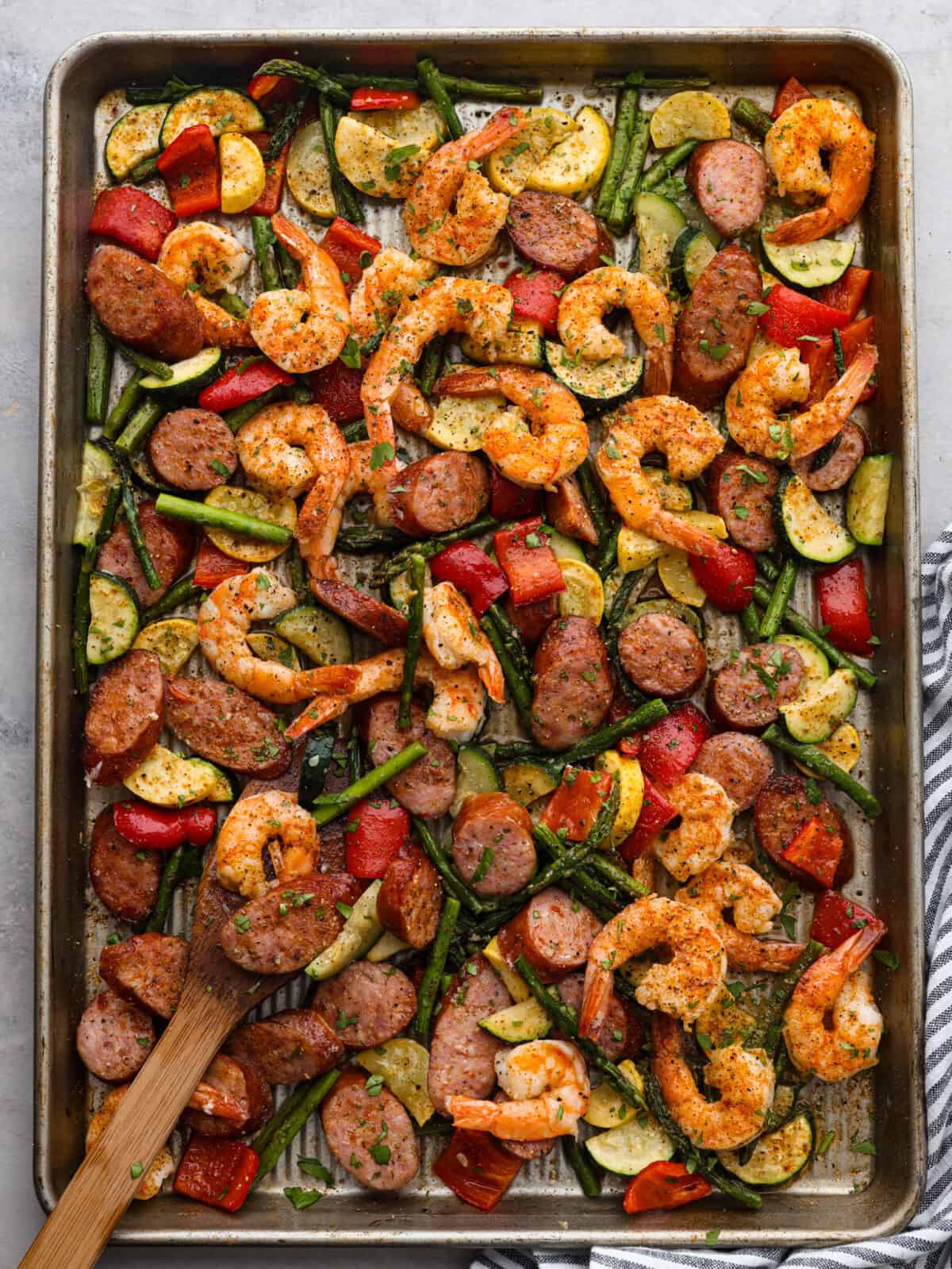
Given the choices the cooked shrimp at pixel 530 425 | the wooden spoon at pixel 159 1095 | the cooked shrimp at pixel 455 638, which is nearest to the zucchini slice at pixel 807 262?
the cooked shrimp at pixel 530 425

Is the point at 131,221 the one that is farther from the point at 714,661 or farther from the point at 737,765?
the point at 737,765

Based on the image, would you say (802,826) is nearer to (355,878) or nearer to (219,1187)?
(355,878)

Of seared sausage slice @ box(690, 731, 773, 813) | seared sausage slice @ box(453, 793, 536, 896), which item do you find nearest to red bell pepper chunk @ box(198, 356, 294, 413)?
seared sausage slice @ box(453, 793, 536, 896)

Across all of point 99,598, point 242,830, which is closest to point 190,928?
point 242,830

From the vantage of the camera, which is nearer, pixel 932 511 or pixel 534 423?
pixel 534 423

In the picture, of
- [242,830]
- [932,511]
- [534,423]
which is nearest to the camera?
[242,830]

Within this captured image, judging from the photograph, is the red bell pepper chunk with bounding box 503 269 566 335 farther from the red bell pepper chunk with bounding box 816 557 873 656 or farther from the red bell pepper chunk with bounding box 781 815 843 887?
the red bell pepper chunk with bounding box 781 815 843 887
